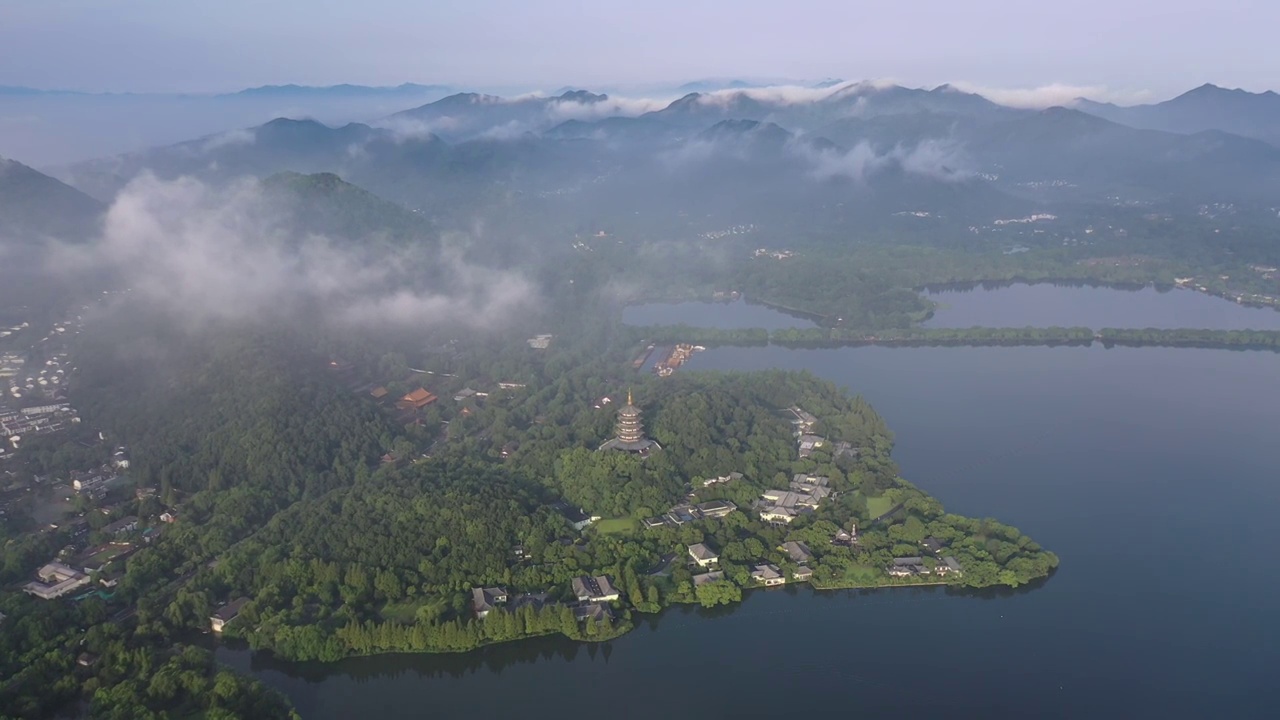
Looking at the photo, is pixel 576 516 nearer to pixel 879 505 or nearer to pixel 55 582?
pixel 879 505

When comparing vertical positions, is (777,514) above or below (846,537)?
above

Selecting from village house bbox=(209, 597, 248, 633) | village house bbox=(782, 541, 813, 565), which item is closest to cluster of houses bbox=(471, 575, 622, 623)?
village house bbox=(782, 541, 813, 565)

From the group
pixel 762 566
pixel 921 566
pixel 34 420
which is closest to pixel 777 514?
pixel 762 566

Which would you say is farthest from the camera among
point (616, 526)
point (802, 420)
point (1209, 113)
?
point (1209, 113)

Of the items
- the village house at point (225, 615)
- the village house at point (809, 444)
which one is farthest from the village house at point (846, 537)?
the village house at point (225, 615)

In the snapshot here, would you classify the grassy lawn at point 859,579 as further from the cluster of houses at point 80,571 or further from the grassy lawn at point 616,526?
the cluster of houses at point 80,571

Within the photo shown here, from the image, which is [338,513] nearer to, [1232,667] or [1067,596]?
[1067,596]

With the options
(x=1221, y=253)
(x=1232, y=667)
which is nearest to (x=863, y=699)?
(x=1232, y=667)

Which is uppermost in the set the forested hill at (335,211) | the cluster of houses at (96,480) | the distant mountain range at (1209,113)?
the distant mountain range at (1209,113)
